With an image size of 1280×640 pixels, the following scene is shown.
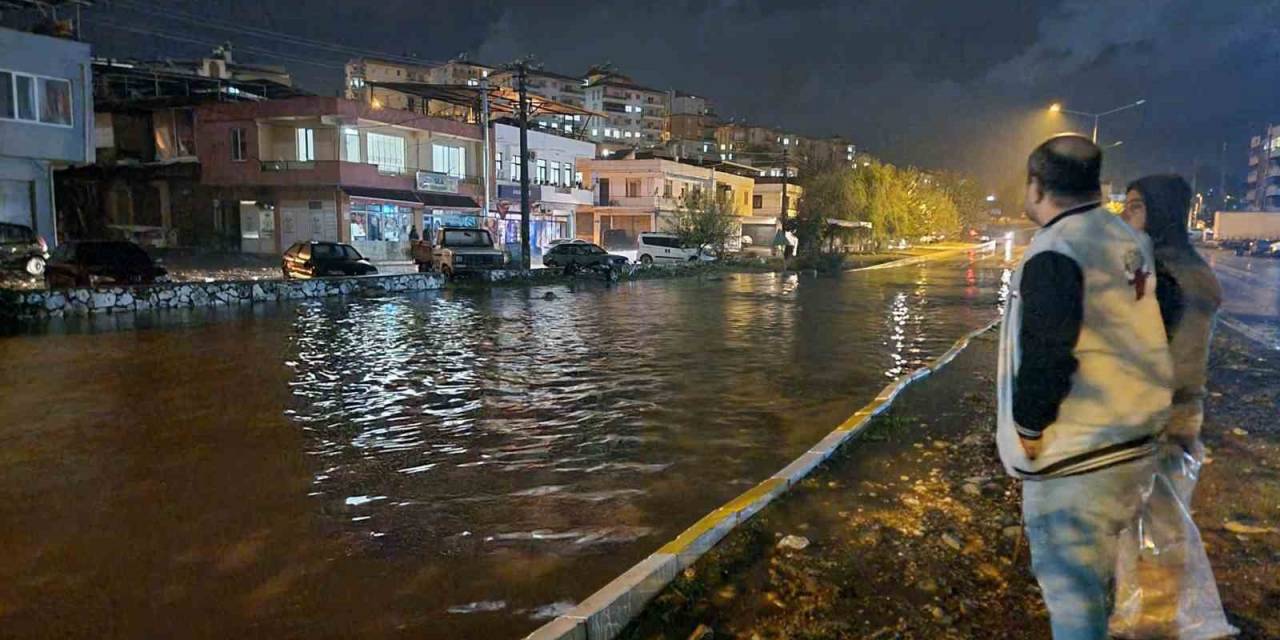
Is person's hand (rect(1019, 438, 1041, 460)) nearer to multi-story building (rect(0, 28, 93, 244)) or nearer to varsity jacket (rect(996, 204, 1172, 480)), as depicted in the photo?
varsity jacket (rect(996, 204, 1172, 480))

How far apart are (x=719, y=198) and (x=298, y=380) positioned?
111 feet

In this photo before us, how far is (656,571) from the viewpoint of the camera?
13.9ft

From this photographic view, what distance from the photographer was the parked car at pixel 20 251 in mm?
21688

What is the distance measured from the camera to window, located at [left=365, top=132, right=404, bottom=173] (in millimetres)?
39625

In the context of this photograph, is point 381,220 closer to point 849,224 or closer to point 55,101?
point 55,101

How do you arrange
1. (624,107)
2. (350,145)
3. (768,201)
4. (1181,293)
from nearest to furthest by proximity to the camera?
(1181,293) → (350,145) → (768,201) → (624,107)

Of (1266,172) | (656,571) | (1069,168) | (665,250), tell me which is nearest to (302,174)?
(665,250)

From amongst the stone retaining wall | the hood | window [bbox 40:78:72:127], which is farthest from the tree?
the hood

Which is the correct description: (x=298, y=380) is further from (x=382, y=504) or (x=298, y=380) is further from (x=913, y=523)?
(x=913, y=523)

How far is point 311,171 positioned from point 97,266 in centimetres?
1790

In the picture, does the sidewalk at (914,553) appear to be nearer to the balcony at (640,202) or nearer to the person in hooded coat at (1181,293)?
the person in hooded coat at (1181,293)

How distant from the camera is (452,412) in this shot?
898 centimetres

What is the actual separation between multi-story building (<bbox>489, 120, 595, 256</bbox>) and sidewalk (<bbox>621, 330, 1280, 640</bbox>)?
3829 cm

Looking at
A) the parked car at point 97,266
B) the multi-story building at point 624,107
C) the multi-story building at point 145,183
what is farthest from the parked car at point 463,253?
the multi-story building at point 624,107
